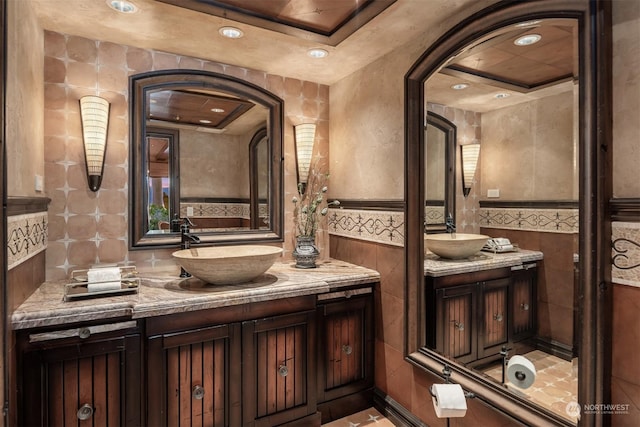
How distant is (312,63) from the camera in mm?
2514

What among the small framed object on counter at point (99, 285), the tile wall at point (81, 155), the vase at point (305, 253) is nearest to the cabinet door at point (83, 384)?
the small framed object on counter at point (99, 285)

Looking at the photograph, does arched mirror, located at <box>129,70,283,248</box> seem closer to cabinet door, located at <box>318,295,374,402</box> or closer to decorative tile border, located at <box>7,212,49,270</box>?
decorative tile border, located at <box>7,212,49,270</box>

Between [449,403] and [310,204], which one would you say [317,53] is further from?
[449,403]

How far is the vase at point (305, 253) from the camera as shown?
8.30 ft

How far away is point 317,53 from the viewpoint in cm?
234

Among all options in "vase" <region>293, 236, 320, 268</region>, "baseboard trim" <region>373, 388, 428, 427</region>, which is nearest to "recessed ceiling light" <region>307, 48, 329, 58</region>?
"vase" <region>293, 236, 320, 268</region>

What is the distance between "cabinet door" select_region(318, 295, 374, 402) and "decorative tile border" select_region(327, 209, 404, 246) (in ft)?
1.46

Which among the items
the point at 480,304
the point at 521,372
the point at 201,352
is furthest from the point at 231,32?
the point at 521,372

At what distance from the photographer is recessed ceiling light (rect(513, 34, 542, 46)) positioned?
149 cm

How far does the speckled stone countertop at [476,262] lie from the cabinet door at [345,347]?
0.56 meters

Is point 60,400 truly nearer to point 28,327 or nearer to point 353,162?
point 28,327

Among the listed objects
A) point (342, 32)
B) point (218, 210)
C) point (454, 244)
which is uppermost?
point (342, 32)

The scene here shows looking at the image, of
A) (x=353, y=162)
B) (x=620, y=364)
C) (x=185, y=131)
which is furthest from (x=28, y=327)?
(x=620, y=364)

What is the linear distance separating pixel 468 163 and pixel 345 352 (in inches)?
56.4
